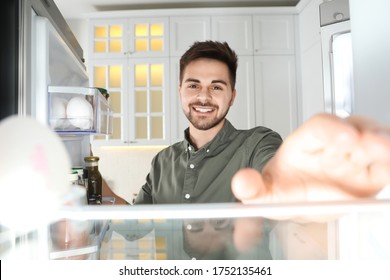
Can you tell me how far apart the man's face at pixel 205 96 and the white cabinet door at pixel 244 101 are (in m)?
0.69

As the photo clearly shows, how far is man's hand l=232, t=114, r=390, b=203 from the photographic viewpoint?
94 mm

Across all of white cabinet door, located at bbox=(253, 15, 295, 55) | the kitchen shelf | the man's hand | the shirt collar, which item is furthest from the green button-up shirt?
white cabinet door, located at bbox=(253, 15, 295, 55)

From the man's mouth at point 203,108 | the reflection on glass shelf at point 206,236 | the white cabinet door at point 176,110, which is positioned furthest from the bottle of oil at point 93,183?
the white cabinet door at point 176,110

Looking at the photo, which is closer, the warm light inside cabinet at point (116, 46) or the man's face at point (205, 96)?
the man's face at point (205, 96)

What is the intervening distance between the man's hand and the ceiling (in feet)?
3.60

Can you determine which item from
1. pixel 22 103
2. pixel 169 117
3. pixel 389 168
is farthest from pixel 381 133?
pixel 169 117

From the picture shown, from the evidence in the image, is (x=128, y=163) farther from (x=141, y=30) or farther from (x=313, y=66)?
(x=313, y=66)

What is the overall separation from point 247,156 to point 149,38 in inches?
32.9

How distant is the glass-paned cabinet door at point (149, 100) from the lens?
1117 mm

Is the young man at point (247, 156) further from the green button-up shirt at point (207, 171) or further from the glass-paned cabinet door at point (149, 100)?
the glass-paned cabinet door at point (149, 100)

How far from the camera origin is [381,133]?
96 millimetres

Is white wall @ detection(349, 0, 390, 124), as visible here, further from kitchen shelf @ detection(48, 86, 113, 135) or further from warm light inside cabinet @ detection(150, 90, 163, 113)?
warm light inside cabinet @ detection(150, 90, 163, 113)

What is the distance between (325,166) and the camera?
106mm

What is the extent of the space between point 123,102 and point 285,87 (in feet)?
1.72
